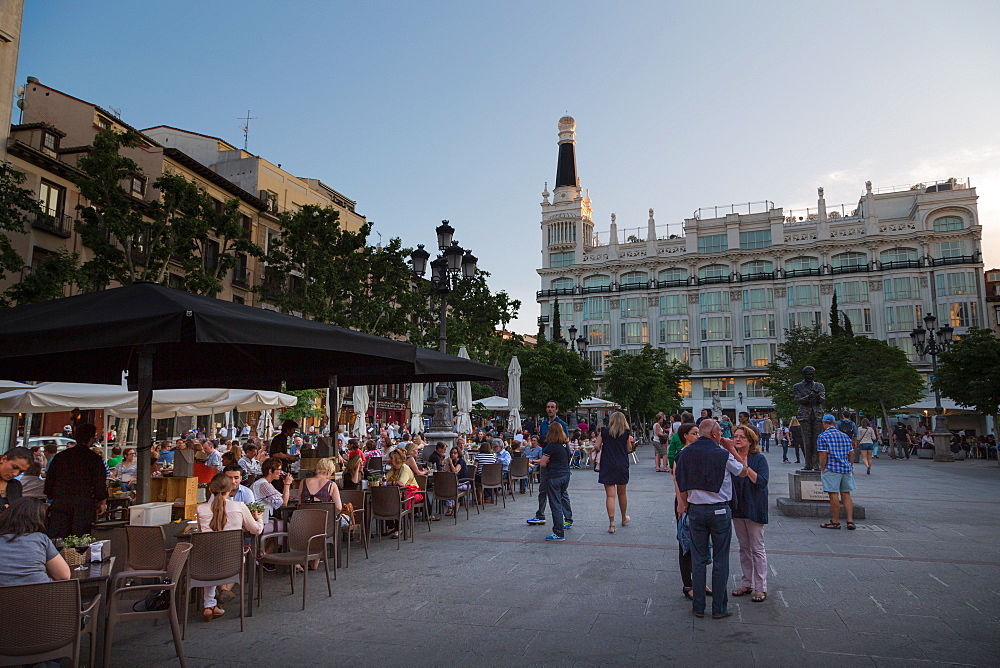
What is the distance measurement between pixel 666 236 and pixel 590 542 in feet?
237

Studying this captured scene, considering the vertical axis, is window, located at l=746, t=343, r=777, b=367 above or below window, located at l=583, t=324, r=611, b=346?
below

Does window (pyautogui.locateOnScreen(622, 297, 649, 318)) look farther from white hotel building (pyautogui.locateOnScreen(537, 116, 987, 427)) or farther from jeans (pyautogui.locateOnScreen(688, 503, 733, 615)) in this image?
jeans (pyautogui.locateOnScreen(688, 503, 733, 615))

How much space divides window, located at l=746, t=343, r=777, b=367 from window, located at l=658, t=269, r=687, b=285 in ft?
34.9

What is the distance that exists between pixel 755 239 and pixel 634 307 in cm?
1529

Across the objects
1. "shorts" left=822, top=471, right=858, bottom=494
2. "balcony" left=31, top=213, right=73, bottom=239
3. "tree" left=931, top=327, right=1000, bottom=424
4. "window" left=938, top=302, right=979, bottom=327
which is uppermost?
"window" left=938, top=302, right=979, bottom=327

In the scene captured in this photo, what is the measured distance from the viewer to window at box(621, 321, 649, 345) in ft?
241

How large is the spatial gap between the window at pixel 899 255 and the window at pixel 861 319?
5.53 m

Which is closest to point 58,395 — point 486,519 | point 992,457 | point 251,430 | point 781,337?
point 486,519

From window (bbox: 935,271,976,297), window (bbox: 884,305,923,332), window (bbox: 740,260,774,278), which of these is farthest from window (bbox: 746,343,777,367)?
window (bbox: 935,271,976,297)

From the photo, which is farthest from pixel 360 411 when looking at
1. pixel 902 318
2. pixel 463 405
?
pixel 902 318

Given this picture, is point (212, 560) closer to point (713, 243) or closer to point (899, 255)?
point (713, 243)

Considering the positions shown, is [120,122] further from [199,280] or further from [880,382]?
[880,382]

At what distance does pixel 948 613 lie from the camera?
536 cm

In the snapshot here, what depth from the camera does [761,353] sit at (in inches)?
2692
